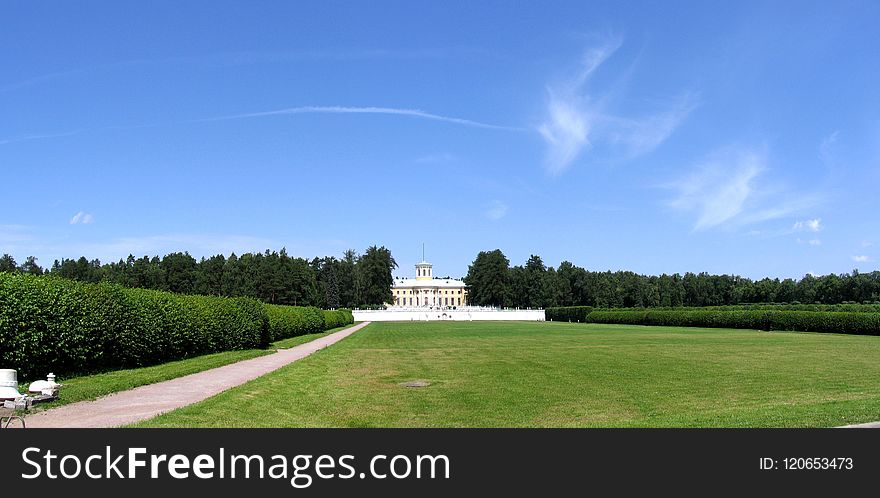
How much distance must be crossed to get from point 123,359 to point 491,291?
117824mm

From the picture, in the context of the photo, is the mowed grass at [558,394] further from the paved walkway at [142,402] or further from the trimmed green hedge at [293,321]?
the trimmed green hedge at [293,321]

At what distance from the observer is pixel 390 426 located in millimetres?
9375

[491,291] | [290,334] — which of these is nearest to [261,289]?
[491,291]

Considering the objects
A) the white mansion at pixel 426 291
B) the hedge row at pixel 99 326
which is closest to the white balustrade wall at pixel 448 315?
the white mansion at pixel 426 291

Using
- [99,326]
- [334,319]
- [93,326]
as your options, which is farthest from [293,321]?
[334,319]

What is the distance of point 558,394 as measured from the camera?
1284 centimetres

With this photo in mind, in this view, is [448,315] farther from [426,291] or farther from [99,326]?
[99,326]

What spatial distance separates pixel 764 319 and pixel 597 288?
8495 cm

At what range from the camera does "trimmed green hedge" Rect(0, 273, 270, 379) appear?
14086 millimetres

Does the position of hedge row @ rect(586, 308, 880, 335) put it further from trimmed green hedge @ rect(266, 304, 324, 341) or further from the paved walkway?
the paved walkway

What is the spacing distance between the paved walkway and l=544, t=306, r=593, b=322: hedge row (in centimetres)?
7324

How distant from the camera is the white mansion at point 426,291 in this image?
571 ft
